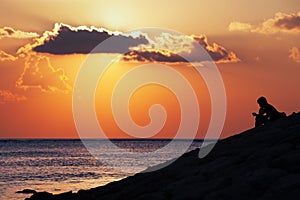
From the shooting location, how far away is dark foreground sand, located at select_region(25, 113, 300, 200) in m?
18.4

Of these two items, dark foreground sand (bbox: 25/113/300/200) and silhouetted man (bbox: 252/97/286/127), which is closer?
dark foreground sand (bbox: 25/113/300/200)

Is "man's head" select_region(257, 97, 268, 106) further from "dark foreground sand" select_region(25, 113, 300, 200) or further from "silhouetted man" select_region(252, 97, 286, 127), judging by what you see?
"dark foreground sand" select_region(25, 113, 300, 200)

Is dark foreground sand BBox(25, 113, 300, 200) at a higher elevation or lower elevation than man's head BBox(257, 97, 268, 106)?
lower

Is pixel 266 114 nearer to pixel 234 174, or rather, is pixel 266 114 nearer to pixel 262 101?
pixel 262 101

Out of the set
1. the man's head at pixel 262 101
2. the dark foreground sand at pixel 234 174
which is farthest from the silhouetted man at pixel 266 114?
the dark foreground sand at pixel 234 174

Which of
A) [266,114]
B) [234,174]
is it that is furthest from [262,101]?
[234,174]

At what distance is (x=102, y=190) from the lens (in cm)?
2545

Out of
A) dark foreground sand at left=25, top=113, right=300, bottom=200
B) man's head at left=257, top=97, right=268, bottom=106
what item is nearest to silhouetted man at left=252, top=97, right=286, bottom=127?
man's head at left=257, top=97, right=268, bottom=106

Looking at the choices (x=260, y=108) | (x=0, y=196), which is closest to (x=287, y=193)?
(x=260, y=108)

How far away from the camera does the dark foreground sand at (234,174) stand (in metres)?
18.4

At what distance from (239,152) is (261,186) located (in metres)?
4.96

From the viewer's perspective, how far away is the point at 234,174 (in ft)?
66.5

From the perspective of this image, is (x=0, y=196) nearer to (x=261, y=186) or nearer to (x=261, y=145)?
(x=261, y=145)

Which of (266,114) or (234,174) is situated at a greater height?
(266,114)
